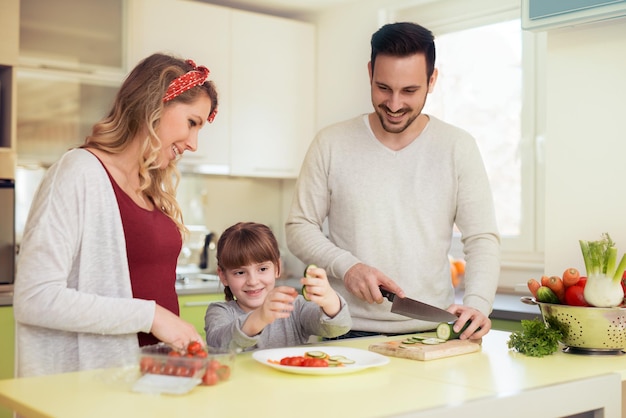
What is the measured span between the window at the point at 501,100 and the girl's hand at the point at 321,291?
6.50 feet

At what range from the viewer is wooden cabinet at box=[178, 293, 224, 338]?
154 inches

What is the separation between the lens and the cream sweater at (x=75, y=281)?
1.67 metres

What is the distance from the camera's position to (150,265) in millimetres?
1910

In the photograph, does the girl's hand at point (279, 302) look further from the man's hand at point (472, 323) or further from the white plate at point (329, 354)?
the man's hand at point (472, 323)

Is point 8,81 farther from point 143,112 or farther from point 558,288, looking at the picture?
point 558,288

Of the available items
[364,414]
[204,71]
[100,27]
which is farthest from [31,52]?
[364,414]

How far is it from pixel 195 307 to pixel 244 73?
4.43ft

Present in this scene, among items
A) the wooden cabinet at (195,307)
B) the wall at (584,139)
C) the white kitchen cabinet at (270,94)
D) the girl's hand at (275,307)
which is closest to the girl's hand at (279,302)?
the girl's hand at (275,307)

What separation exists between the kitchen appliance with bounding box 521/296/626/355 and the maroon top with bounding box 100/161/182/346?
0.99 m

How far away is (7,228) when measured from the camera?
3.57 metres

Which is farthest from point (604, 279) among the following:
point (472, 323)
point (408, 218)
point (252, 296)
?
point (252, 296)

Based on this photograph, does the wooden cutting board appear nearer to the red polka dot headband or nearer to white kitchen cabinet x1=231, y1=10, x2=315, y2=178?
the red polka dot headband

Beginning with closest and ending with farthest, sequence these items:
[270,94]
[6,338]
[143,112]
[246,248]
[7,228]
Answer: [143,112] → [246,248] → [6,338] → [7,228] → [270,94]

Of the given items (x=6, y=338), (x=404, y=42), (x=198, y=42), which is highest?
(x=198, y=42)
